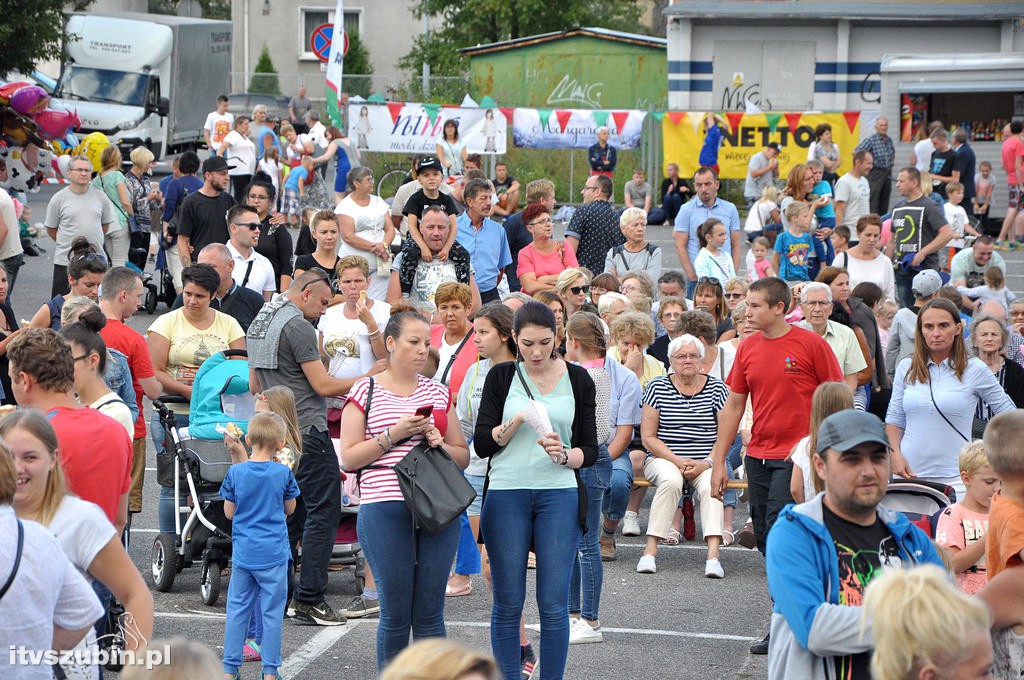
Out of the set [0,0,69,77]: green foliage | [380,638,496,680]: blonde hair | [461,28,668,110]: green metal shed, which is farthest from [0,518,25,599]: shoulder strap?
[461,28,668,110]: green metal shed

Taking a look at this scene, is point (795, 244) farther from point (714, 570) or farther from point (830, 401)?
point (830, 401)

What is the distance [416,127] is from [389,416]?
2083cm

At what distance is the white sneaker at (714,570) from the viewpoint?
8984 mm

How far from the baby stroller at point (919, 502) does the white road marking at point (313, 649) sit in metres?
3.06

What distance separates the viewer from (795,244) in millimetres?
14805

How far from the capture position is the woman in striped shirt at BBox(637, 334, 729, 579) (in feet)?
31.6

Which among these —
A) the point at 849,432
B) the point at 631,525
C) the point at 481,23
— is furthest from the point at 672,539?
the point at 481,23

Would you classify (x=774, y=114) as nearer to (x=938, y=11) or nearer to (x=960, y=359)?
(x=938, y=11)

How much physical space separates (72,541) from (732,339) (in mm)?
7433

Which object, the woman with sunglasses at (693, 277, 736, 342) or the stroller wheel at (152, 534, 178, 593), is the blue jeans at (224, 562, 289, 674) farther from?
the woman with sunglasses at (693, 277, 736, 342)

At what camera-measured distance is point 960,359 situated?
26.2 feet

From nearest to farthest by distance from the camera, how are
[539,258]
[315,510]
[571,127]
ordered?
1. [315,510]
2. [539,258]
3. [571,127]

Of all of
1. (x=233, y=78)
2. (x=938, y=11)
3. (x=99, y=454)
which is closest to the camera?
(x=99, y=454)

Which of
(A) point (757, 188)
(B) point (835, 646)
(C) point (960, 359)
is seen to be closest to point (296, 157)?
(A) point (757, 188)
